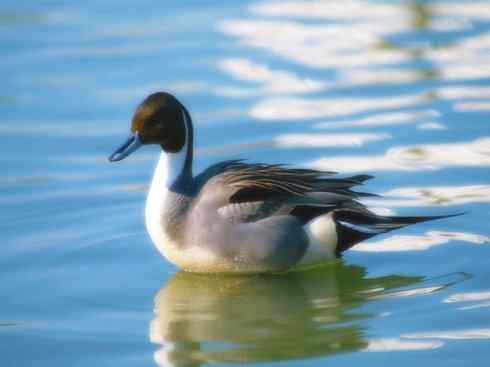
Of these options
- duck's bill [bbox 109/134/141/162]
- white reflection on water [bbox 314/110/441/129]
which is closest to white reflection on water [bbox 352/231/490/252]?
duck's bill [bbox 109/134/141/162]

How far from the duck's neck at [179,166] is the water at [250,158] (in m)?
0.58

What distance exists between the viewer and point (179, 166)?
737 centimetres

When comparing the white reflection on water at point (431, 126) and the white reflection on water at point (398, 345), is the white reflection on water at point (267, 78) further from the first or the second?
the white reflection on water at point (398, 345)

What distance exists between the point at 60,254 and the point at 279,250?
4.77ft

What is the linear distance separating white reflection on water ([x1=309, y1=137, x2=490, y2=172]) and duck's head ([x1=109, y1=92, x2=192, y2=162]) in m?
1.92

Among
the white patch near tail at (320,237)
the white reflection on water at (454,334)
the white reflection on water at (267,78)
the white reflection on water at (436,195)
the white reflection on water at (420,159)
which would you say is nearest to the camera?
the white reflection on water at (454,334)

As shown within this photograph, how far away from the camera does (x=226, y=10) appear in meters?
13.5

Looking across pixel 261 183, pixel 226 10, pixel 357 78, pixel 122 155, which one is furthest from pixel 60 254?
pixel 226 10

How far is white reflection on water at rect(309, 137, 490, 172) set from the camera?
29.2 ft

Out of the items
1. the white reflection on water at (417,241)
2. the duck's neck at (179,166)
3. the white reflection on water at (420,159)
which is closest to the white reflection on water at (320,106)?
the white reflection on water at (420,159)

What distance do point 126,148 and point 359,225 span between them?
1.51m

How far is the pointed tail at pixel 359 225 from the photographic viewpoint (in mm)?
7277

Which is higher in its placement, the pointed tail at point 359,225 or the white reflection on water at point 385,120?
the white reflection on water at point 385,120

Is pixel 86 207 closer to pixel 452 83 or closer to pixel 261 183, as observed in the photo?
pixel 261 183
